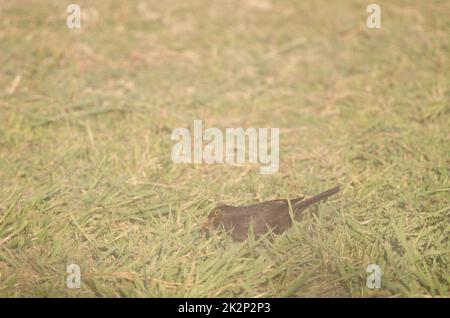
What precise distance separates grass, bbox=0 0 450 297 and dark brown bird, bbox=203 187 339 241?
69 millimetres

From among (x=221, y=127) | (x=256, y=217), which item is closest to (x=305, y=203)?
(x=256, y=217)

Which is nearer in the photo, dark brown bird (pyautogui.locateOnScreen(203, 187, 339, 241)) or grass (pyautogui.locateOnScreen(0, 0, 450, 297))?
grass (pyautogui.locateOnScreen(0, 0, 450, 297))

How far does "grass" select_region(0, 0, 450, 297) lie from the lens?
2.46m

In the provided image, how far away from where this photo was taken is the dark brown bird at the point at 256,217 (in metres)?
2.67

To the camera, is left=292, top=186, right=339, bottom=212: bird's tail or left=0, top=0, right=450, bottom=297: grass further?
left=292, top=186, right=339, bottom=212: bird's tail

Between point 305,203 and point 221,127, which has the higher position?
point 221,127

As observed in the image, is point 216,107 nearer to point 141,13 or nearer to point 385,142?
point 385,142

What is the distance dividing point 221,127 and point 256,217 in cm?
134

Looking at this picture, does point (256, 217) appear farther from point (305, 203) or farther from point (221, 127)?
point (221, 127)

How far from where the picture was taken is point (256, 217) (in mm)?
2695

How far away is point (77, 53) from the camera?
15.9 ft

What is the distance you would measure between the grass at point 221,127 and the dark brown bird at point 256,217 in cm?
7

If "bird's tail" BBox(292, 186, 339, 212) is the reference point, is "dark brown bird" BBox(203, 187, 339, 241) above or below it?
below

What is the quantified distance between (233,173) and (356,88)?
64.5 inches
